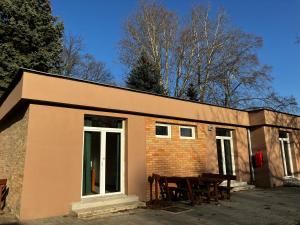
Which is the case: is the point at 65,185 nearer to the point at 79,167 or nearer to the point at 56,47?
the point at 79,167

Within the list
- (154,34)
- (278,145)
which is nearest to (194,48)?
(154,34)

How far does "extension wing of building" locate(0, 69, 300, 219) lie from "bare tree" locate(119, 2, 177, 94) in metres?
11.0

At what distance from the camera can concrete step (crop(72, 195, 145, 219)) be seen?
663 centimetres

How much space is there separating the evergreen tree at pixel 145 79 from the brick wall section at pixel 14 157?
1108 cm

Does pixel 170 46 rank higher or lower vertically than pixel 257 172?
higher

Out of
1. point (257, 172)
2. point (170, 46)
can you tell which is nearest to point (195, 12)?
point (170, 46)

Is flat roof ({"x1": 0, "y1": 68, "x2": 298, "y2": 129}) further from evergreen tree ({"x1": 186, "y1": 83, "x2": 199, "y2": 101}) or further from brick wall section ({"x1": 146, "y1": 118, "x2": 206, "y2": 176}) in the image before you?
evergreen tree ({"x1": 186, "y1": 83, "x2": 199, "y2": 101})

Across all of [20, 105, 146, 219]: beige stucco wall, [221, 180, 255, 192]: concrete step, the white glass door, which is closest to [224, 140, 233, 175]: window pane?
[221, 180, 255, 192]: concrete step

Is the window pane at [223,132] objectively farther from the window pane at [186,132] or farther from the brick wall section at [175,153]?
the window pane at [186,132]

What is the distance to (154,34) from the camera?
2153cm

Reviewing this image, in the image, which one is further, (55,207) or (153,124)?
(153,124)

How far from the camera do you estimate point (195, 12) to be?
2197 cm

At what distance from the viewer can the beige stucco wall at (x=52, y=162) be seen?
649 centimetres

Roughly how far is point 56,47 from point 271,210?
50.6ft
